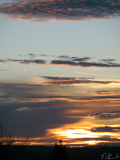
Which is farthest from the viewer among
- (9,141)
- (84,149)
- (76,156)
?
(84,149)

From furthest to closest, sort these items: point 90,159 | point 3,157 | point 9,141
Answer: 1. point 90,159
2. point 9,141
3. point 3,157

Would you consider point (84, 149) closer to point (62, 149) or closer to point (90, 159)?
point (90, 159)

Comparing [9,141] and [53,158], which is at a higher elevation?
[9,141]

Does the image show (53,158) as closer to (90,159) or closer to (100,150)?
(90,159)

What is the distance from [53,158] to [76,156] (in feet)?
304

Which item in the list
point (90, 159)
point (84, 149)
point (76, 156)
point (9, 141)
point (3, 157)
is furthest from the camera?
point (84, 149)

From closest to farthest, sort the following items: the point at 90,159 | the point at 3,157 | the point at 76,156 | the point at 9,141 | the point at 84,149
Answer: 1. the point at 3,157
2. the point at 9,141
3. the point at 90,159
4. the point at 76,156
5. the point at 84,149

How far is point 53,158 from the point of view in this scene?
153 feet

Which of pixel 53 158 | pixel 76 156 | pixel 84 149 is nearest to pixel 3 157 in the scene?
pixel 53 158

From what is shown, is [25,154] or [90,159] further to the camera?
[25,154]

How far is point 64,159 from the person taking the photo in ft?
152

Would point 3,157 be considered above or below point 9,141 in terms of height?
below

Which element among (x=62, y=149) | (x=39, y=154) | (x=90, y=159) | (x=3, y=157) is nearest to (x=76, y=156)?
(x=90, y=159)

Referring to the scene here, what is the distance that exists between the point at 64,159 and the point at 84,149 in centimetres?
10467
